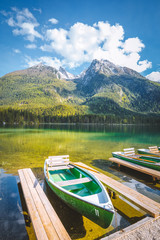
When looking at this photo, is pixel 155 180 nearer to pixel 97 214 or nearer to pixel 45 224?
pixel 97 214

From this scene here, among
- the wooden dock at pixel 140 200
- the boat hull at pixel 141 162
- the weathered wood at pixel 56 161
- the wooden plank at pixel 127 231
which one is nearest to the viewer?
the wooden plank at pixel 127 231

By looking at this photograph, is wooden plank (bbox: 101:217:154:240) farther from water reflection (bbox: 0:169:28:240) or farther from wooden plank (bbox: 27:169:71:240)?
water reflection (bbox: 0:169:28:240)

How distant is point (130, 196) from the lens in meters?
7.50

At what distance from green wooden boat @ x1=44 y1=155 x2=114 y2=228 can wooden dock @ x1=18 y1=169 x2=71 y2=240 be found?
890 millimetres

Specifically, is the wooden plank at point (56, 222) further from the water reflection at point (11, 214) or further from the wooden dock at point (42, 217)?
the water reflection at point (11, 214)

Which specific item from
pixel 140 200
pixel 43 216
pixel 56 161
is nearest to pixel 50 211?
pixel 43 216

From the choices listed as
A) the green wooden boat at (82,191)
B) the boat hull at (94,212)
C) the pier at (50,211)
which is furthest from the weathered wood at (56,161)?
the boat hull at (94,212)

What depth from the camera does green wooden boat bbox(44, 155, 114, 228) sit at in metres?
5.26

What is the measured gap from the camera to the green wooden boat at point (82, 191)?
17.3 ft

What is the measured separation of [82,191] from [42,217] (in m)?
2.87

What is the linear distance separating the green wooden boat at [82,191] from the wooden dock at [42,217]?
0.89m

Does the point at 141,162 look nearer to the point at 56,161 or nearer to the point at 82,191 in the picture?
the point at 82,191

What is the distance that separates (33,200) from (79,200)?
2906 mm

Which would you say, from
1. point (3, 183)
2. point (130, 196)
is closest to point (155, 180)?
point (130, 196)
